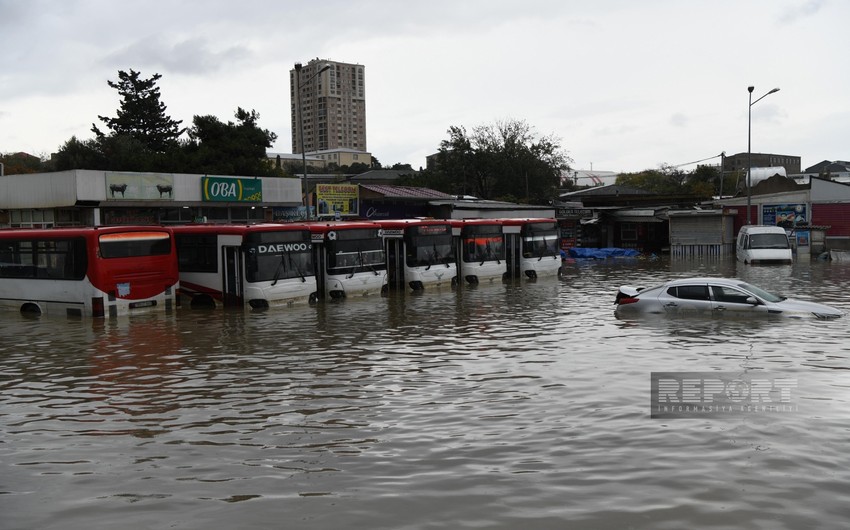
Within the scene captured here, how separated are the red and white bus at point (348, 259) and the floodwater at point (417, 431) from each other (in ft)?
22.8

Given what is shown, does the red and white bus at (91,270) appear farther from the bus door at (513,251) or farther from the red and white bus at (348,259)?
the bus door at (513,251)

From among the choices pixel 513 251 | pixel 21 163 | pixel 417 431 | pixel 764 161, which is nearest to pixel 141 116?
pixel 21 163

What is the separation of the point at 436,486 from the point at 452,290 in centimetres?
2188

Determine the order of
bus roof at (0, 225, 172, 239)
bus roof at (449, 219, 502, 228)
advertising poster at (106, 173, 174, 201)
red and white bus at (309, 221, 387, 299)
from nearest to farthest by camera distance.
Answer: bus roof at (0, 225, 172, 239), red and white bus at (309, 221, 387, 299), bus roof at (449, 219, 502, 228), advertising poster at (106, 173, 174, 201)

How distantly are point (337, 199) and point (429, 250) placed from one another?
18.4 metres

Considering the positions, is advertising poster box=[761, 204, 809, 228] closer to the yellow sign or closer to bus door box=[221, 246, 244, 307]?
the yellow sign

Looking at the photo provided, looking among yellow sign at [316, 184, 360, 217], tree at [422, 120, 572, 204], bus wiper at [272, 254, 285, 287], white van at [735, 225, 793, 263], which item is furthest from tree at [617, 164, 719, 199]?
bus wiper at [272, 254, 285, 287]

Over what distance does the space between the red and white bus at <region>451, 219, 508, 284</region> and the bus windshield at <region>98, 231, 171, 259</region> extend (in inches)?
473

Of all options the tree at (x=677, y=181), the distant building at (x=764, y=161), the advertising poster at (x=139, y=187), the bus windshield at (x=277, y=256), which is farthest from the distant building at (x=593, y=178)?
the bus windshield at (x=277, y=256)

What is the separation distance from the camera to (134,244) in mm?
23562

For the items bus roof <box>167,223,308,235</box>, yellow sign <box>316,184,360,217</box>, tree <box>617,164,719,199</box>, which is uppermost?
tree <box>617,164,719,199</box>

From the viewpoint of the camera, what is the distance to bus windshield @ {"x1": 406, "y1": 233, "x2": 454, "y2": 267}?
97.3ft

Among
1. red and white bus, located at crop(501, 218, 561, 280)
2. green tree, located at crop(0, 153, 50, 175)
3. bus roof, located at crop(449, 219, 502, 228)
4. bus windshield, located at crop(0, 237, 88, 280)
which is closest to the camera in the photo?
bus windshield, located at crop(0, 237, 88, 280)

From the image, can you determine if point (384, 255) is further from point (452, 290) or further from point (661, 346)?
point (661, 346)
